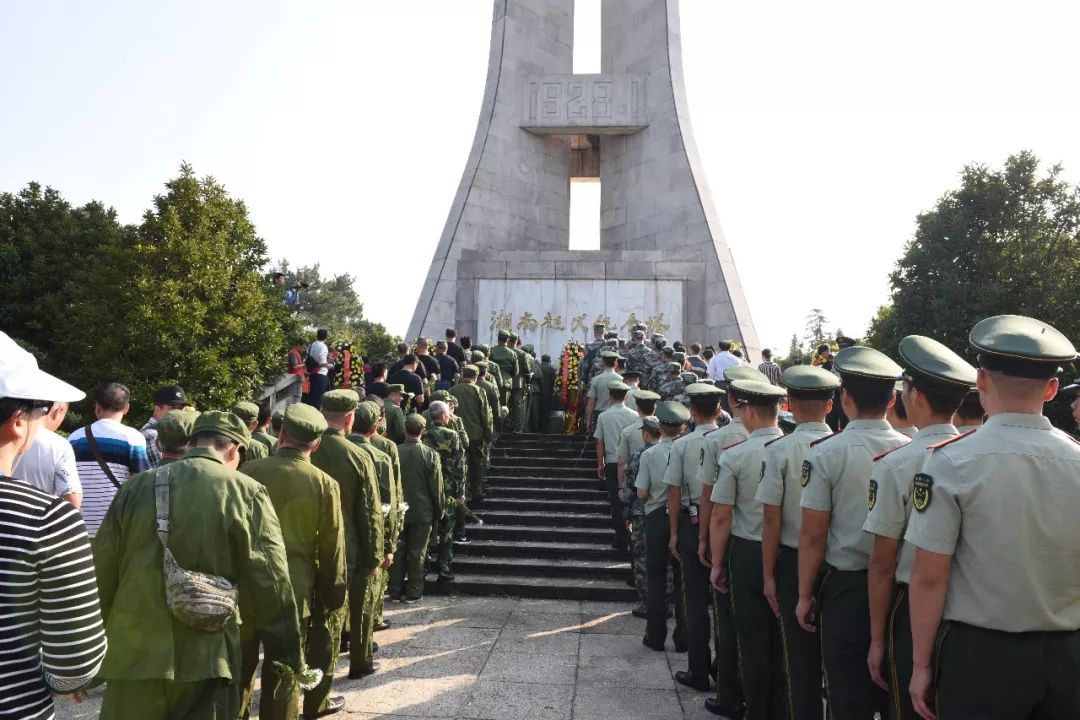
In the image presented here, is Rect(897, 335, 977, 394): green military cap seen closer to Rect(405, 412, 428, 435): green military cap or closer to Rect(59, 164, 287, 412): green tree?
Rect(405, 412, 428, 435): green military cap

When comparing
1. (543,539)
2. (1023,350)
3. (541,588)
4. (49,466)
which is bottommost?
(541,588)

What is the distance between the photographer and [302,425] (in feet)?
12.7

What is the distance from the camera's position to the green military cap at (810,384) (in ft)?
12.6

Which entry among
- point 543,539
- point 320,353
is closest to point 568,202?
point 320,353

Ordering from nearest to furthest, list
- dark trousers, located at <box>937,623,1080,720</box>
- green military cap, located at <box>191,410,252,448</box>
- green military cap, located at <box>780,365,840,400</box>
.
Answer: dark trousers, located at <box>937,623,1080,720</box>, green military cap, located at <box>191,410,252,448</box>, green military cap, located at <box>780,365,840,400</box>

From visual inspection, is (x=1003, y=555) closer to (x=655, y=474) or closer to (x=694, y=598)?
(x=694, y=598)

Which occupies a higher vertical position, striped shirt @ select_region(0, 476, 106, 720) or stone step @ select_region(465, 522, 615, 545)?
striped shirt @ select_region(0, 476, 106, 720)

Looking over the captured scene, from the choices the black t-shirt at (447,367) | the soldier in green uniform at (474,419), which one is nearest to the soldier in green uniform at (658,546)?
the soldier in green uniform at (474,419)

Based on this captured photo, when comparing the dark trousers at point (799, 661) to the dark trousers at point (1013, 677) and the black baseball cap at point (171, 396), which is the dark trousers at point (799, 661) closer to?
the dark trousers at point (1013, 677)

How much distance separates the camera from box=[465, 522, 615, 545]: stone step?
873 cm

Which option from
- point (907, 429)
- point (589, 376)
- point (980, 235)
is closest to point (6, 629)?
point (907, 429)

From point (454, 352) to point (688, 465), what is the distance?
7882 millimetres

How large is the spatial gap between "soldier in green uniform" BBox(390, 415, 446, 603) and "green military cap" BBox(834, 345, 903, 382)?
14.3 feet

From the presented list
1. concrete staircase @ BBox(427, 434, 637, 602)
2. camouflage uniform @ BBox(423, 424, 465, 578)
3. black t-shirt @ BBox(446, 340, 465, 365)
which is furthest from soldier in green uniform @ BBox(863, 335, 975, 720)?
black t-shirt @ BBox(446, 340, 465, 365)
